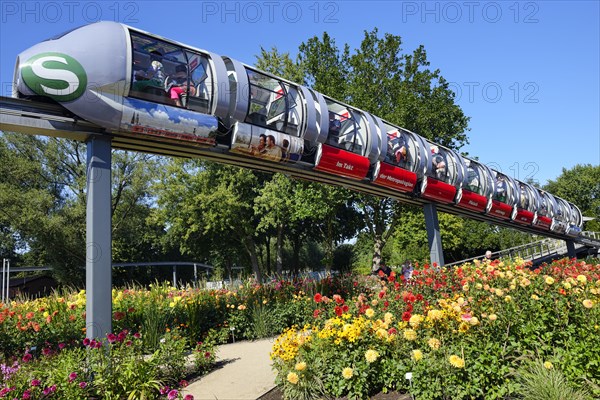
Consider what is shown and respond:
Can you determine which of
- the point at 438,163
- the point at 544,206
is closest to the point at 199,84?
the point at 438,163

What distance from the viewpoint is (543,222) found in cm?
2516

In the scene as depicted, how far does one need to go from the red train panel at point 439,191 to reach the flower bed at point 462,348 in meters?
9.58

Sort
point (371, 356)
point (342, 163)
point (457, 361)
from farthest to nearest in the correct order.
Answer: point (342, 163)
point (371, 356)
point (457, 361)

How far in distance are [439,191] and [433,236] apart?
171 cm

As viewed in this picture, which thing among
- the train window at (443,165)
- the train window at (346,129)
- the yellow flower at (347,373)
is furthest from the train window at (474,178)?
the yellow flower at (347,373)

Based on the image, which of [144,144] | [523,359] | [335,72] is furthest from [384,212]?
[523,359]

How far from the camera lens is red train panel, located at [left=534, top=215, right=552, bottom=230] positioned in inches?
969

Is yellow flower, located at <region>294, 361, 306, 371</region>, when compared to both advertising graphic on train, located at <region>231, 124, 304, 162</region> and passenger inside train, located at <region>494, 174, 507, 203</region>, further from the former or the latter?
passenger inside train, located at <region>494, 174, 507, 203</region>

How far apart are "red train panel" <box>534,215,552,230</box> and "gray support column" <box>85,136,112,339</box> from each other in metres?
23.8

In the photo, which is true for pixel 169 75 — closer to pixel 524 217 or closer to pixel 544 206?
pixel 524 217

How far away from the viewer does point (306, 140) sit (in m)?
10.6

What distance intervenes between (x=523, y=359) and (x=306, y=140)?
7.21 m

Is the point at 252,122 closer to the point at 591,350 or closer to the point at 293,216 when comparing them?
the point at 591,350

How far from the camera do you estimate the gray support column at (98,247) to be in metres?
6.72
